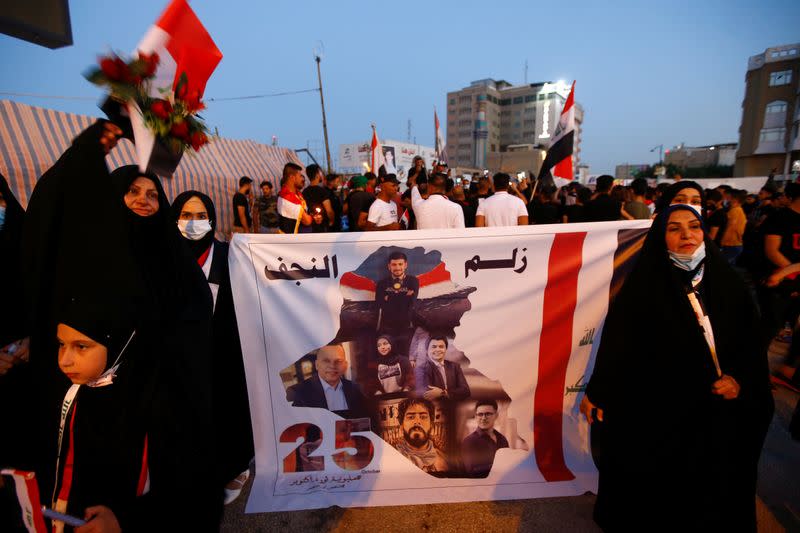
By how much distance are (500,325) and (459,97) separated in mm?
93582

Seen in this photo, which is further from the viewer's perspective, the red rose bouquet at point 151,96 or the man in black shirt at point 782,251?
the man in black shirt at point 782,251

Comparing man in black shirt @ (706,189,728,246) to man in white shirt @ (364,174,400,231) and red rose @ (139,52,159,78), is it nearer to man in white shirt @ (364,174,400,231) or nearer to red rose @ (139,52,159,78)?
man in white shirt @ (364,174,400,231)

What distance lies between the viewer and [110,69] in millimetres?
1337

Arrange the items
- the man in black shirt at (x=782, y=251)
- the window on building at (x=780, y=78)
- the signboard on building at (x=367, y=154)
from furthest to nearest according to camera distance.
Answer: the window on building at (x=780, y=78)
the signboard on building at (x=367, y=154)
the man in black shirt at (x=782, y=251)

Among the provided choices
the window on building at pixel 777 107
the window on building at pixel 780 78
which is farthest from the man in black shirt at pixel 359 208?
the window on building at pixel 780 78

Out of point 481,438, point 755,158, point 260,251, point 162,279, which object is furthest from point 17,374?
point 755,158

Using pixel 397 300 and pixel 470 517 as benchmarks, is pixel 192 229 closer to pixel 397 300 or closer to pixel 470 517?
pixel 397 300

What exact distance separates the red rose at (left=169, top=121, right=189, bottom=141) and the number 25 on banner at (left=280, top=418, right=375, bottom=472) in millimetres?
1869

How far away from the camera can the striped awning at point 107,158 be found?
22.4ft

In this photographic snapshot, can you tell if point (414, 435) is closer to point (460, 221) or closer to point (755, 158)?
point (460, 221)

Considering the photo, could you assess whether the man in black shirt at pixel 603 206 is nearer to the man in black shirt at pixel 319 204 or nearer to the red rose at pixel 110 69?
the man in black shirt at pixel 319 204

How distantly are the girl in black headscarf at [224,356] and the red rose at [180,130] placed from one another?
1195 millimetres

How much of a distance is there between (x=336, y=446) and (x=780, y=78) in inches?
2403

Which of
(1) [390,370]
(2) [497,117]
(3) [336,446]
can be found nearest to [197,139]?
(1) [390,370]
